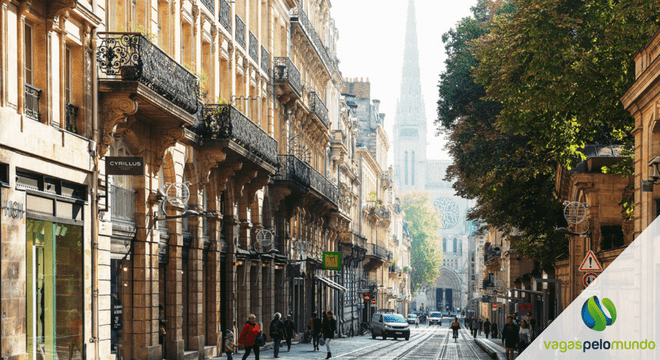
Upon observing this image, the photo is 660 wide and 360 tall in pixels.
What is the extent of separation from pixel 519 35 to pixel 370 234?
6233 centimetres

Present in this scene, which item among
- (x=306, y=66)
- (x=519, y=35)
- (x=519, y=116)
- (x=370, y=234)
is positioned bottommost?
(x=370, y=234)

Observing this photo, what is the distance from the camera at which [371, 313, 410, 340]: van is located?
52.0 m

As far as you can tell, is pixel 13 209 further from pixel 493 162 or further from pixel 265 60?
pixel 265 60

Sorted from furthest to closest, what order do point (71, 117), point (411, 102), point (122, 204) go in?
point (411, 102)
point (122, 204)
point (71, 117)

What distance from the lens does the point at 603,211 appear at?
26.1 m

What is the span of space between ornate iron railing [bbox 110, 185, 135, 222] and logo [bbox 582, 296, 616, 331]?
33.5ft

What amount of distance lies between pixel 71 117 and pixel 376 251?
65.4 metres

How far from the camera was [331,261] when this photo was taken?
42562 mm

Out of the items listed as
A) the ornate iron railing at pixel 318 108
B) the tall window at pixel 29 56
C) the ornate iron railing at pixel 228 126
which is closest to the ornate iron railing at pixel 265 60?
the ornate iron railing at pixel 228 126

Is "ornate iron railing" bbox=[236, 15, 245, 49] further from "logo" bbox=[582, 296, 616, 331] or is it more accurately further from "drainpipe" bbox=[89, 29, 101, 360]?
"logo" bbox=[582, 296, 616, 331]

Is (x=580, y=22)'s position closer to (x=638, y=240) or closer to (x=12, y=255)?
(x=638, y=240)

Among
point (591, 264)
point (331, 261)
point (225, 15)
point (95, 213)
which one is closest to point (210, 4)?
point (225, 15)

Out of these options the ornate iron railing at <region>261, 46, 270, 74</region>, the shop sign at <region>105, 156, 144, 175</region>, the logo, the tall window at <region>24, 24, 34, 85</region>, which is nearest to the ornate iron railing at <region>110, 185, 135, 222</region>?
the shop sign at <region>105, 156, 144, 175</region>

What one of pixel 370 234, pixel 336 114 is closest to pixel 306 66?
pixel 336 114
